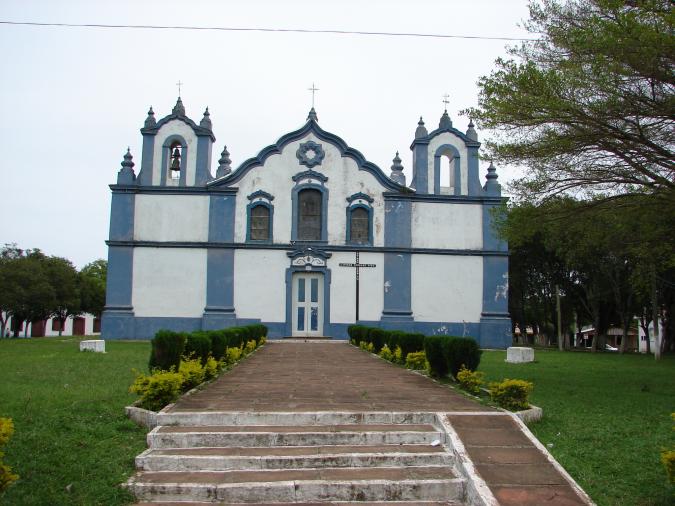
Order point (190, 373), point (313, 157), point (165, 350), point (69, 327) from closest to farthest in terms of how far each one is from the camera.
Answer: point (165, 350) → point (190, 373) → point (313, 157) → point (69, 327)

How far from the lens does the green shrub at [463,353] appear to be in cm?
1079

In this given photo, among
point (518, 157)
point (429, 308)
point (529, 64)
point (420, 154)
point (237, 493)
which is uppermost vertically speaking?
point (420, 154)

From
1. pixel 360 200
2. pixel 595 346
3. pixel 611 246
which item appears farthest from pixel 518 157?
pixel 595 346

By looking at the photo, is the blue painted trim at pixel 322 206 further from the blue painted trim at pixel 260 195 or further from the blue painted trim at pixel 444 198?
the blue painted trim at pixel 444 198

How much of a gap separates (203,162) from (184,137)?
126 centimetres

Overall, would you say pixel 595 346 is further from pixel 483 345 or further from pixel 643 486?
pixel 643 486

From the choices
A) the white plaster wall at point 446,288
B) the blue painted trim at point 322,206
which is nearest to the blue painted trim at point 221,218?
the blue painted trim at point 322,206

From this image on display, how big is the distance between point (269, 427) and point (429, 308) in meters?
18.1

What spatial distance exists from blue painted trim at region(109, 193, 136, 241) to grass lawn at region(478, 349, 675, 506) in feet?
51.9

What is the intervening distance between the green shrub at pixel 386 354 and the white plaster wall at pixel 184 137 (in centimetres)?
1230

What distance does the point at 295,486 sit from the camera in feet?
19.8

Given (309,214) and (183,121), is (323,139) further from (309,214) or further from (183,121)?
(183,121)

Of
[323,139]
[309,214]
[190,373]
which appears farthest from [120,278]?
[190,373]

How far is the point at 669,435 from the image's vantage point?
783 cm
